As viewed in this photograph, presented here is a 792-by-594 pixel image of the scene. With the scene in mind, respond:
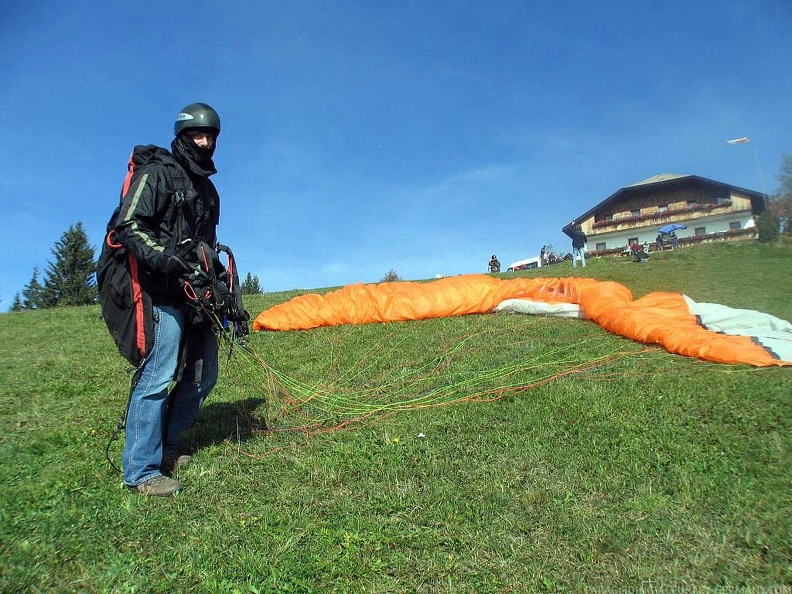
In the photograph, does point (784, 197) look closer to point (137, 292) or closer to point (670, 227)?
point (670, 227)

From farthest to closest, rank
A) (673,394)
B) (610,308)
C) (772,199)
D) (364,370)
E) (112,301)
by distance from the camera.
→ (772,199) < (610,308) < (364,370) < (673,394) < (112,301)

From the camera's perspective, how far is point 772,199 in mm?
32656

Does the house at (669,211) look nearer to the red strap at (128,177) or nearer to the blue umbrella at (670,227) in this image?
the blue umbrella at (670,227)

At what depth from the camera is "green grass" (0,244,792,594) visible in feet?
8.59

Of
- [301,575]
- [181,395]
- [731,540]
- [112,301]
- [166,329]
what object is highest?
[112,301]

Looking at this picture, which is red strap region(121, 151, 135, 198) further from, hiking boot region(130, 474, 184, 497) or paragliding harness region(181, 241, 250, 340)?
hiking boot region(130, 474, 184, 497)

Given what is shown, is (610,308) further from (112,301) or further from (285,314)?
(112,301)

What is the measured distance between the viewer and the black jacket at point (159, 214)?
3.38m

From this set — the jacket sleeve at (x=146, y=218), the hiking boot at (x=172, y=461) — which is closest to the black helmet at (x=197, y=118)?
the jacket sleeve at (x=146, y=218)

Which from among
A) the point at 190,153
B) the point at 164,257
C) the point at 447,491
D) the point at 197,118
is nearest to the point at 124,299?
the point at 164,257

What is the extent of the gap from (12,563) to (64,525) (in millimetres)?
397

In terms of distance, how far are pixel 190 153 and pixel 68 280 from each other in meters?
49.5

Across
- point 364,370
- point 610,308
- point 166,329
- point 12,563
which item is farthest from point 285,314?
point 12,563

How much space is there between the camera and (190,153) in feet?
12.5
